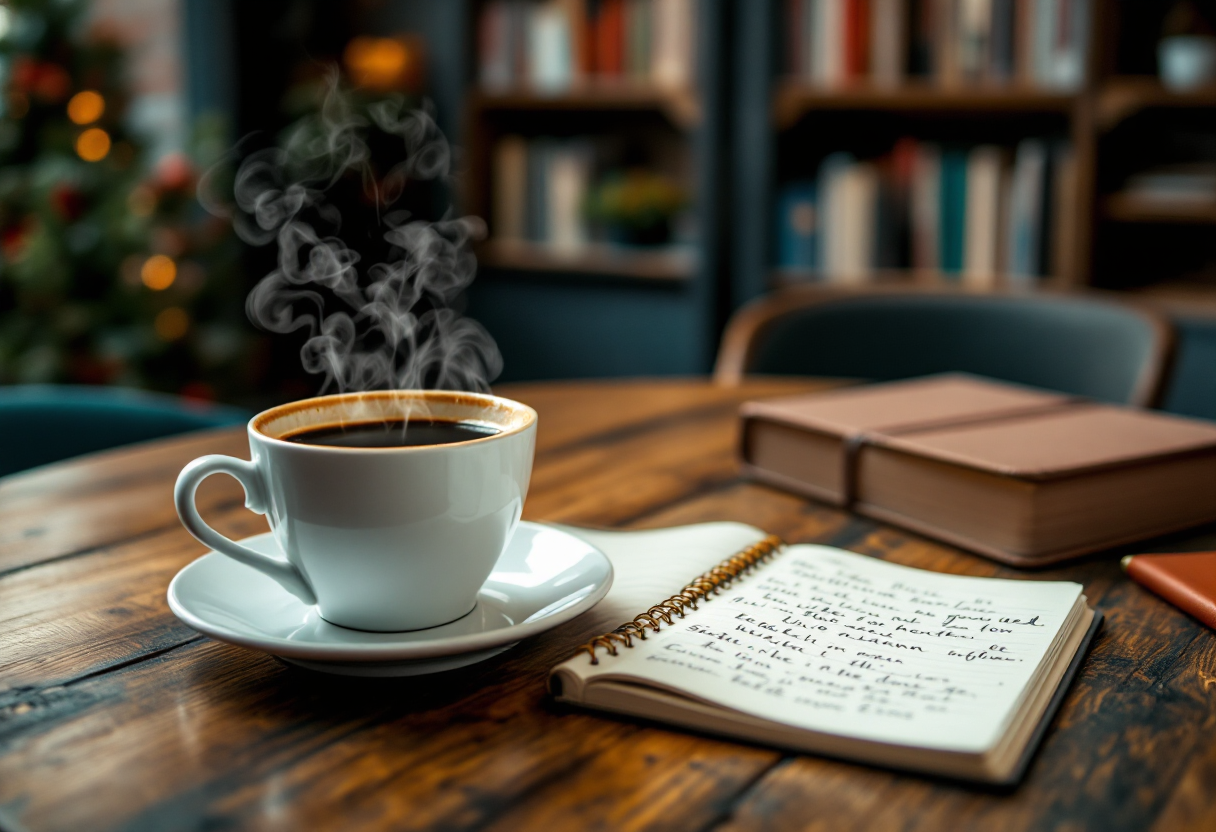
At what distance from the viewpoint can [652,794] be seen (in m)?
0.40

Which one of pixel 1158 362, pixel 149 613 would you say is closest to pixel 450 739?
pixel 149 613

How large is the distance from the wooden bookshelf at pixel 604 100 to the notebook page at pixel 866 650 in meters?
2.21

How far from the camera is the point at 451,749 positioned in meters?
0.44

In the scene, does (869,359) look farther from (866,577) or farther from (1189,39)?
(1189,39)

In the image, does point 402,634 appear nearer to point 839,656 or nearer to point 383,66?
point 839,656

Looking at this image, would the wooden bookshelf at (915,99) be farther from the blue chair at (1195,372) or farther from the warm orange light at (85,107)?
the warm orange light at (85,107)

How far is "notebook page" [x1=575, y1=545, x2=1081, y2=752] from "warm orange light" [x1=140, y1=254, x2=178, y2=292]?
8.40 ft

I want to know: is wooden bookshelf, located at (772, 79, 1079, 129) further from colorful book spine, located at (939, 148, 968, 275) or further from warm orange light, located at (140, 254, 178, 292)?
warm orange light, located at (140, 254, 178, 292)

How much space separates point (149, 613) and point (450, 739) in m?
0.24

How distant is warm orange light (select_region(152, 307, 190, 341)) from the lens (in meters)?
2.78

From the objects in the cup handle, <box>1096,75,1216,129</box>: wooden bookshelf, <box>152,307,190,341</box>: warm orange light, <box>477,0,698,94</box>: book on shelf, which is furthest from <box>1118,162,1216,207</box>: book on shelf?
<box>152,307,190,341</box>: warm orange light

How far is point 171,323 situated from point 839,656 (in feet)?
8.71

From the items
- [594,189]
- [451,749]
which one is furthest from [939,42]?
[451,749]

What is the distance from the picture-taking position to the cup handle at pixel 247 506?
1.69 feet
